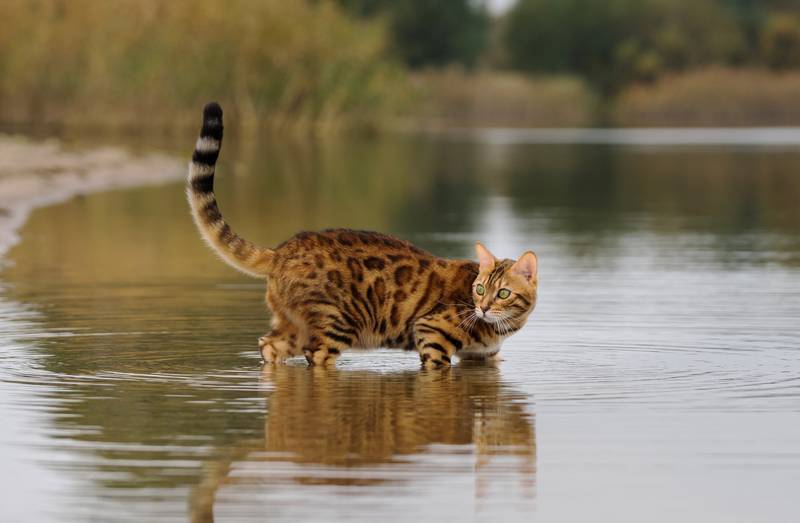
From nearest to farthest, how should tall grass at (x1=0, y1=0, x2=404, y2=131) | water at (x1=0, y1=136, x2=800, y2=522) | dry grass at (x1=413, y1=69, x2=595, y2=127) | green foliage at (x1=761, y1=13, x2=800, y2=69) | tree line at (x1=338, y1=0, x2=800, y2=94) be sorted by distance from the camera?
water at (x1=0, y1=136, x2=800, y2=522) → tall grass at (x1=0, y1=0, x2=404, y2=131) → dry grass at (x1=413, y1=69, x2=595, y2=127) → green foliage at (x1=761, y1=13, x2=800, y2=69) → tree line at (x1=338, y1=0, x2=800, y2=94)

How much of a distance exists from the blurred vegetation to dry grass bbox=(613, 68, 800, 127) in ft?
0.30

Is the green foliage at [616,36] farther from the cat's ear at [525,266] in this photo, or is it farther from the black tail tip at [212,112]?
the black tail tip at [212,112]

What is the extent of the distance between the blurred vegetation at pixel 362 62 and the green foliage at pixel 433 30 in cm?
7

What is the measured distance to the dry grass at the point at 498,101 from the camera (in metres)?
71.7

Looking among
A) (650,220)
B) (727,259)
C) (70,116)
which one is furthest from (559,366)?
(70,116)

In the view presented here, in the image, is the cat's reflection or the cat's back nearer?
the cat's reflection

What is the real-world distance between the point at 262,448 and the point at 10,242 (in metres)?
10.5

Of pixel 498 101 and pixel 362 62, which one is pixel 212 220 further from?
pixel 498 101

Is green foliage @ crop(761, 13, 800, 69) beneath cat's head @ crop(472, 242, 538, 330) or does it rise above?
above

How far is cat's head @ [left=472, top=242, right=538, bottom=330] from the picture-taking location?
9.09 m

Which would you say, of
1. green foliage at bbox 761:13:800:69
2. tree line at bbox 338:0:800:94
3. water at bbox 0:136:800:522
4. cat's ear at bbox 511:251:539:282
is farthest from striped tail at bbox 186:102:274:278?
green foliage at bbox 761:13:800:69

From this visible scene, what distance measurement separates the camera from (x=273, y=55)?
50.9m

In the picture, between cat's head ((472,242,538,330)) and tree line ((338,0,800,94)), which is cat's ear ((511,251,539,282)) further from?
tree line ((338,0,800,94))

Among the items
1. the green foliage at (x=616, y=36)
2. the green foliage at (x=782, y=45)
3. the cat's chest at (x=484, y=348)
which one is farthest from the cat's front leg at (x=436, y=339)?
the green foliage at (x=616, y=36)
